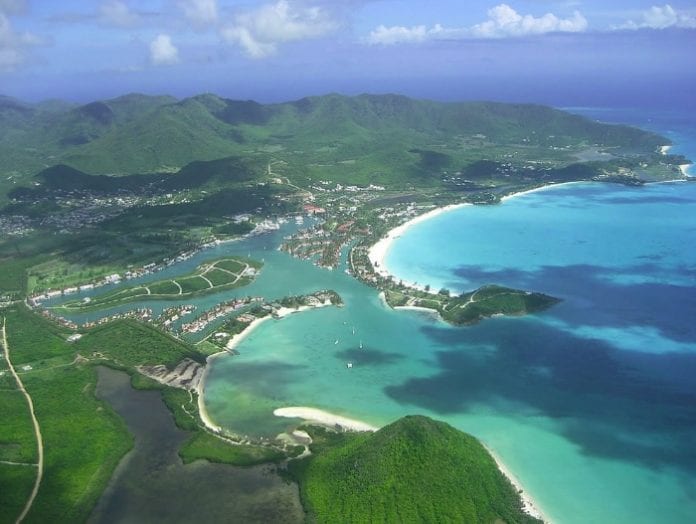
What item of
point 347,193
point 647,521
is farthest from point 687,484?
point 347,193

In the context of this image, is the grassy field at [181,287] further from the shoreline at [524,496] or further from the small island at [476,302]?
the shoreline at [524,496]

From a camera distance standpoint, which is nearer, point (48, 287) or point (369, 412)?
point (369, 412)

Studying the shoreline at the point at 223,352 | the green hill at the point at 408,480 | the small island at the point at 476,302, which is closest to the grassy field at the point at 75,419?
the shoreline at the point at 223,352

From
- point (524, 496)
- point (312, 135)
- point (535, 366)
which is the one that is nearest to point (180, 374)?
point (524, 496)

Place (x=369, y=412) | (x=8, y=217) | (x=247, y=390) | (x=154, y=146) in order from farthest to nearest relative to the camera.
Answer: (x=154, y=146), (x=8, y=217), (x=247, y=390), (x=369, y=412)

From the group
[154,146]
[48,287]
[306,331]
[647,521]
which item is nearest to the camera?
[647,521]

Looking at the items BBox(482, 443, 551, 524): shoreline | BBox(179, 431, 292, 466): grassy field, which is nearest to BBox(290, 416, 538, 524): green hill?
BBox(482, 443, 551, 524): shoreline

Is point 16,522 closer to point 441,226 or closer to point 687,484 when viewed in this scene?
point 687,484

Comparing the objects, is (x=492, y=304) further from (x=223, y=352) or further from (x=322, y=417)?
(x=223, y=352)
